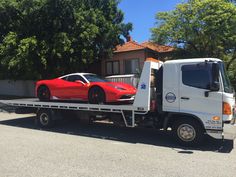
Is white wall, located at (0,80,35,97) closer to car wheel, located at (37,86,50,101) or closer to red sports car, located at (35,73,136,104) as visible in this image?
car wheel, located at (37,86,50,101)

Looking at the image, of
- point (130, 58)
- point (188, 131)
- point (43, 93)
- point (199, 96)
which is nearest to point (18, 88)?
point (130, 58)

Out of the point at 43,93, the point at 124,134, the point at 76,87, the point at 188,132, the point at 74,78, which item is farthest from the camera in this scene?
the point at 43,93

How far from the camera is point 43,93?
11172 mm

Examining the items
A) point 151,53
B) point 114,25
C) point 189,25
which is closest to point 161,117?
point 189,25

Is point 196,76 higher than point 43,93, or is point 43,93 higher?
point 196,76

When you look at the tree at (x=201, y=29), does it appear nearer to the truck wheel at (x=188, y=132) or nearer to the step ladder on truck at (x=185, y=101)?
the step ladder on truck at (x=185, y=101)

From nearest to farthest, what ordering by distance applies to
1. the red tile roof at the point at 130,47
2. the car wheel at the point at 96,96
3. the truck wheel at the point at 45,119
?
the car wheel at the point at 96,96 < the truck wheel at the point at 45,119 < the red tile roof at the point at 130,47

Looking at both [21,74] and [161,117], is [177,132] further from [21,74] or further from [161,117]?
[21,74]

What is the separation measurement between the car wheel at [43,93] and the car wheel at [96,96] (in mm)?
2258

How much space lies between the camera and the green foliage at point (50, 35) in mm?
17656

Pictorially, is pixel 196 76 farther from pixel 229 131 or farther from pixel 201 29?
pixel 201 29

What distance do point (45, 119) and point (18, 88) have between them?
18303mm

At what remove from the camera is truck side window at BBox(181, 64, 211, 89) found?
7473mm

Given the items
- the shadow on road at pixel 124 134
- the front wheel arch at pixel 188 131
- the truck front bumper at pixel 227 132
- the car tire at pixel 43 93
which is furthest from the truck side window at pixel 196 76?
the car tire at pixel 43 93
